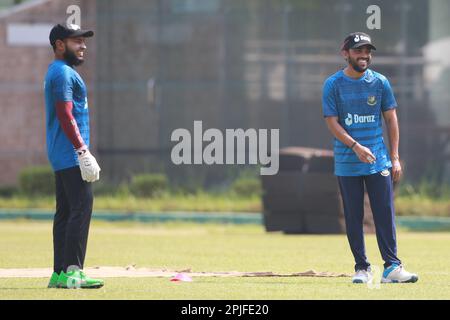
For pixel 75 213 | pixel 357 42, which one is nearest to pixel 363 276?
pixel 357 42

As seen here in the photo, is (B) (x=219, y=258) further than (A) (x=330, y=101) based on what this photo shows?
Yes

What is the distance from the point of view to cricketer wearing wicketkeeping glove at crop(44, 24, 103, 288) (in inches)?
408

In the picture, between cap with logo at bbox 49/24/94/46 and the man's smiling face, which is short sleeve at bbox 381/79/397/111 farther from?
cap with logo at bbox 49/24/94/46

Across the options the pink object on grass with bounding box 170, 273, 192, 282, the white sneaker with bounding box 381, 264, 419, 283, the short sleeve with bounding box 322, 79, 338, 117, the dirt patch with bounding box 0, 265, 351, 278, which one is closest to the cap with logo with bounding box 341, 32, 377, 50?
the short sleeve with bounding box 322, 79, 338, 117

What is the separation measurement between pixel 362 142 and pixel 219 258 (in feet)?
13.4

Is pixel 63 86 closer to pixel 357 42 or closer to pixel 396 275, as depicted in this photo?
pixel 357 42

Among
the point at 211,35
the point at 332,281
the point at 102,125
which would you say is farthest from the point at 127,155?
the point at 332,281

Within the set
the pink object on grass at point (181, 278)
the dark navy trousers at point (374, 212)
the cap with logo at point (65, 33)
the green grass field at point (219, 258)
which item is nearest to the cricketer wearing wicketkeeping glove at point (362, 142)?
the dark navy trousers at point (374, 212)

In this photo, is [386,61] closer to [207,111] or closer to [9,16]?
[207,111]

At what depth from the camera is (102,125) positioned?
2881 cm

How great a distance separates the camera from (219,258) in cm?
1478

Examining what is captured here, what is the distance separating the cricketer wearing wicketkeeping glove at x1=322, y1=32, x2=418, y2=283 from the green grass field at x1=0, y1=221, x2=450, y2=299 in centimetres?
36

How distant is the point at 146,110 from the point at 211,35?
221cm

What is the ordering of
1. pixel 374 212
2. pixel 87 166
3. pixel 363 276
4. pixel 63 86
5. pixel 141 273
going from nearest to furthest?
1. pixel 87 166
2. pixel 63 86
3. pixel 363 276
4. pixel 374 212
5. pixel 141 273
